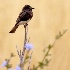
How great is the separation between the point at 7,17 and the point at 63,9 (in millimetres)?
416

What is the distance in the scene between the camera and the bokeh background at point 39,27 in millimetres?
1927

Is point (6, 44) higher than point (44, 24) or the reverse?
the reverse

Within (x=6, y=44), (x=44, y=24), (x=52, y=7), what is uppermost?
(x=52, y=7)

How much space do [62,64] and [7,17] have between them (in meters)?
0.54

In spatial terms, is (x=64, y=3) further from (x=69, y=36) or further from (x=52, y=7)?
(x=69, y=36)

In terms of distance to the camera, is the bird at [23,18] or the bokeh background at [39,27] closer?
the bird at [23,18]

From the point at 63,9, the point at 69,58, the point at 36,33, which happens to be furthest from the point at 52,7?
the point at 69,58

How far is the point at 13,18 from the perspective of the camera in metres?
1.93

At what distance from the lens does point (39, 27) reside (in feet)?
6.41

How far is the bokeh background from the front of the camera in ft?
6.32

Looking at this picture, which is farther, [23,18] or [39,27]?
[39,27]

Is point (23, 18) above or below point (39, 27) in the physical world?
above

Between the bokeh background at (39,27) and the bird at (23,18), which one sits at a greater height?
the bird at (23,18)

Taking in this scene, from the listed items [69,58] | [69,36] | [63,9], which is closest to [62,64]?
[69,58]
